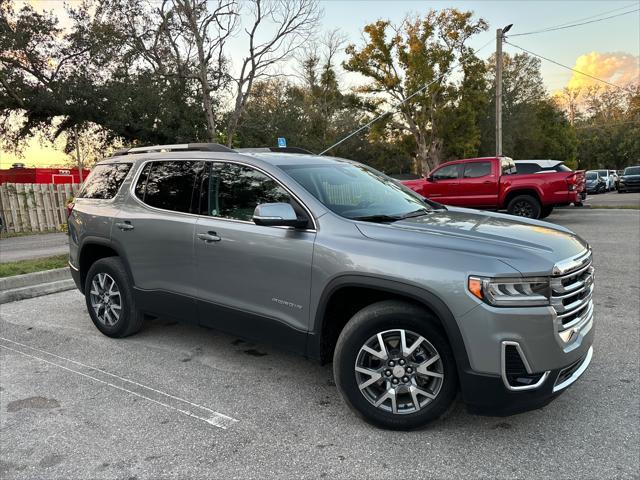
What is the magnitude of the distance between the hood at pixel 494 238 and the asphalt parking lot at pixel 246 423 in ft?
3.54

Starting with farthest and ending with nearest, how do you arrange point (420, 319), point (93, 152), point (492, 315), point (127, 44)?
point (93, 152) < point (127, 44) < point (420, 319) < point (492, 315)

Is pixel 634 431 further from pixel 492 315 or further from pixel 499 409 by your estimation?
pixel 492 315

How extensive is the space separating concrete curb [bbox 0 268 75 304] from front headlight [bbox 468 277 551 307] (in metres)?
6.21

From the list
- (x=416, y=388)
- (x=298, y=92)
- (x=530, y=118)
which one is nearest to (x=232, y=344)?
(x=416, y=388)

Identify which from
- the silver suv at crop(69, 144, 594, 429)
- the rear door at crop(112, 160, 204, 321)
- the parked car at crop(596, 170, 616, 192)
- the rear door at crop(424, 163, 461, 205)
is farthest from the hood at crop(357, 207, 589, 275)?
the parked car at crop(596, 170, 616, 192)

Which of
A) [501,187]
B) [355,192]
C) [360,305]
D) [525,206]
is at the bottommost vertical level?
[525,206]

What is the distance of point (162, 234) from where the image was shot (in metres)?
4.09

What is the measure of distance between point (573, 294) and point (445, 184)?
1159 cm

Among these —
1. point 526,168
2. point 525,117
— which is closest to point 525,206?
point 526,168

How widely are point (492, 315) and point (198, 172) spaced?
2.64 metres

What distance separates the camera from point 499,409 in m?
2.65

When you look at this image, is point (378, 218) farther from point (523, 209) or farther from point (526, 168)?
point (526, 168)

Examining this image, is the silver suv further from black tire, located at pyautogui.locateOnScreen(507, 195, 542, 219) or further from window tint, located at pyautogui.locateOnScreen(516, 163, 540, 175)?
window tint, located at pyautogui.locateOnScreen(516, 163, 540, 175)

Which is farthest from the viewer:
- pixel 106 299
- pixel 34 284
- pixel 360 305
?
pixel 34 284
